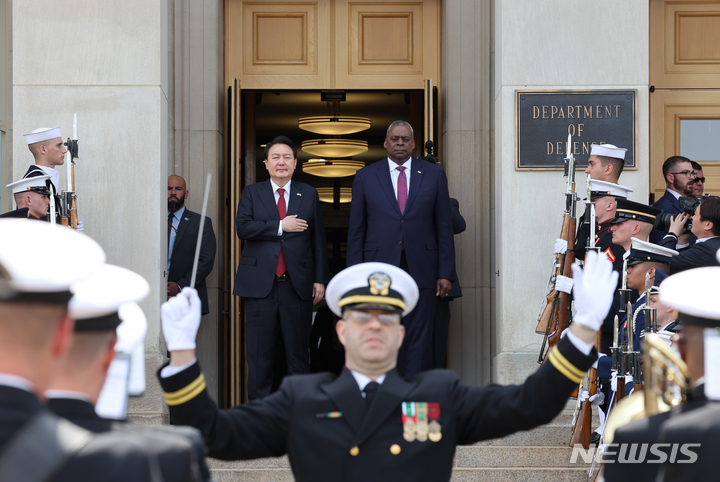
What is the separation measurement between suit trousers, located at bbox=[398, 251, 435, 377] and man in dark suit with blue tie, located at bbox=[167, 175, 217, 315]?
5.92ft

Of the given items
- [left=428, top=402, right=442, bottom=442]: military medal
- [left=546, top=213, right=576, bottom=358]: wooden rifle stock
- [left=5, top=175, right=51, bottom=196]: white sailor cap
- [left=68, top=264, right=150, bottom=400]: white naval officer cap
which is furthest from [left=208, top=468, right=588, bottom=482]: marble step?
[left=68, top=264, right=150, bottom=400]: white naval officer cap

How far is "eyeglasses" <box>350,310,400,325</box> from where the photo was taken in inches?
131

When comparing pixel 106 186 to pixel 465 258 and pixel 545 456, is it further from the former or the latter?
pixel 545 456

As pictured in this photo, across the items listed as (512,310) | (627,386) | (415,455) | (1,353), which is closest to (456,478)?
(627,386)

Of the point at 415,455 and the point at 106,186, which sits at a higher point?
the point at 106,186

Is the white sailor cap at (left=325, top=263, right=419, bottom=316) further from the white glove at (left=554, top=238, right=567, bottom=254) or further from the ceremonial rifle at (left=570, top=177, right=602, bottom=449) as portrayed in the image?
the white glove at (left=554, top=238, right=567, bottom=254)

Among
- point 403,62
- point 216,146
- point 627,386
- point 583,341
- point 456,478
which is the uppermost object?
point 403,62

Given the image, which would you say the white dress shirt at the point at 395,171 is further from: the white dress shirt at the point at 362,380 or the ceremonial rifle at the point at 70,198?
the white dress shirt at the point at 362,380

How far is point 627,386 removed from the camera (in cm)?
532

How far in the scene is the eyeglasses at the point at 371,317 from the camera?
10.9ft

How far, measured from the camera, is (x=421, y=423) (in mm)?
3170

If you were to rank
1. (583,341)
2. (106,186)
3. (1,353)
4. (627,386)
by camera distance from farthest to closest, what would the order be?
(106,186)
(627,386)
(583,341)
(1,353)

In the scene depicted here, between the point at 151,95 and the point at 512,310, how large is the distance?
10.6 ft

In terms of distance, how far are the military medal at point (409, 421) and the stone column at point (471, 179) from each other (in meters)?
4.87
